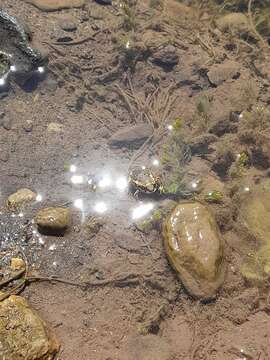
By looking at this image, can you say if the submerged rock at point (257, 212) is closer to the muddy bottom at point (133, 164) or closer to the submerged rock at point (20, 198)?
the muddy bottom at point (133, 164)

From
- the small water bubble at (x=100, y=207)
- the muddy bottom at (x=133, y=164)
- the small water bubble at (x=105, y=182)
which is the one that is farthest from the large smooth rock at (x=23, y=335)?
the small water bubble at (x=105, y=182)

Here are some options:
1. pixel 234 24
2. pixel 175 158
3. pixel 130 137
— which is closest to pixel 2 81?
pixel 130 137

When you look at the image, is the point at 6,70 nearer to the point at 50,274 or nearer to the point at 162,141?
the point at 162,141

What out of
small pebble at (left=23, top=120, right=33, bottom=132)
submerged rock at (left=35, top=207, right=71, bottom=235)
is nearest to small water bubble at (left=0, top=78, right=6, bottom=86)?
small pebble at (left=23, top=120, right=33, bottom=132)

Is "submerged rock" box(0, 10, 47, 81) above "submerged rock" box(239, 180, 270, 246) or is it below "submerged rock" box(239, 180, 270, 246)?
above

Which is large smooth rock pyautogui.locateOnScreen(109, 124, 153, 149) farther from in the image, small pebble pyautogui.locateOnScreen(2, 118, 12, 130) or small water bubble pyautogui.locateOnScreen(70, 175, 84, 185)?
small pebble pyautogui.locateOnScreen(2, 118, 12, 130)

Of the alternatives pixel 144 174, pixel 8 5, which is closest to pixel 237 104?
pixel 144 174
